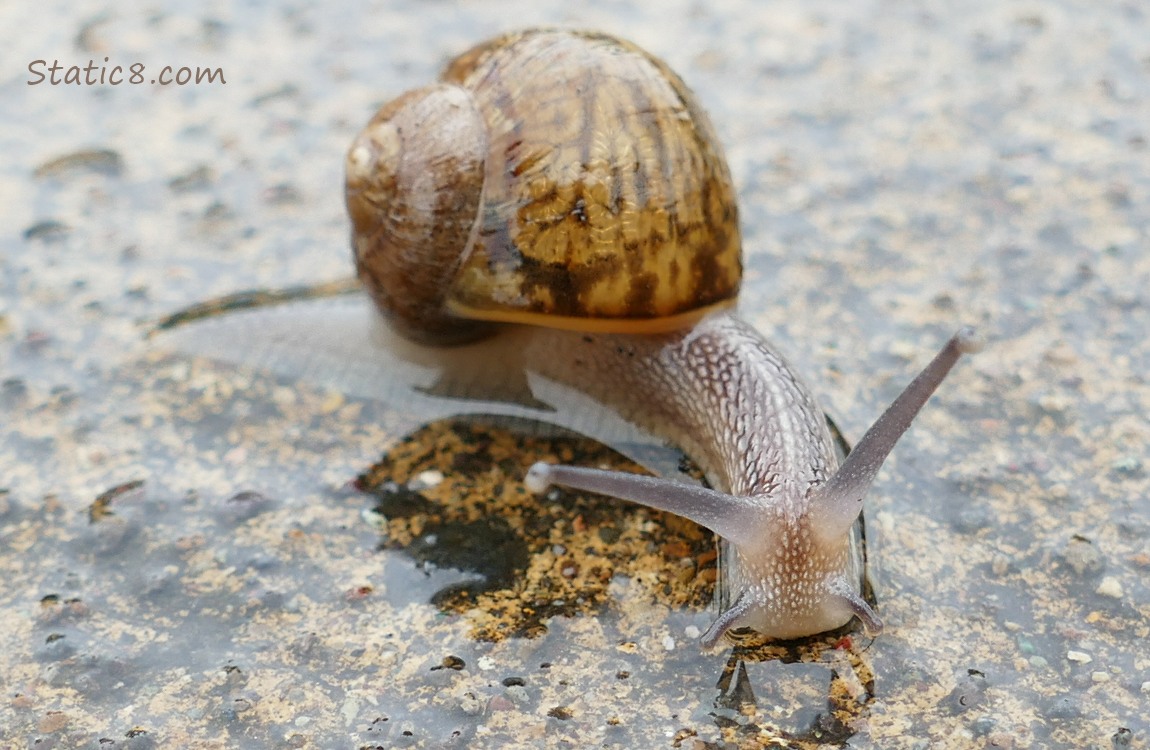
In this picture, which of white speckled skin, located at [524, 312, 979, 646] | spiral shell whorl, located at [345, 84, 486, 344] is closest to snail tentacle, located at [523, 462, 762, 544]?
white speckled skin, located at [524, 312, 979, 646]

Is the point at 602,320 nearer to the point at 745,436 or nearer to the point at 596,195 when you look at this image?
the point at 596,195

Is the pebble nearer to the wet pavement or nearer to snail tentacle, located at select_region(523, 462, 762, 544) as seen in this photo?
the wet pavement

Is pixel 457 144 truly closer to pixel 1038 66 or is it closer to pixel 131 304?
pixel 131 304

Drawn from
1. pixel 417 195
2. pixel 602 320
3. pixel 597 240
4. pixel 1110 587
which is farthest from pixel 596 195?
pixel 1110 587

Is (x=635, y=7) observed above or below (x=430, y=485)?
above

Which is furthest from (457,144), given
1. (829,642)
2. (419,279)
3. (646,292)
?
(829,642)

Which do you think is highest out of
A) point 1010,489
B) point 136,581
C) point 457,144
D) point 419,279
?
point 457,144

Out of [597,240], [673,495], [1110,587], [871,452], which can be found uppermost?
[597,240]
